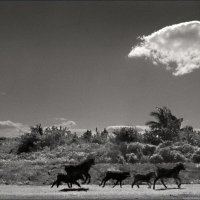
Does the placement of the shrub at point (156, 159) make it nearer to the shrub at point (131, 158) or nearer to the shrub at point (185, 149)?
the shrub at point (131, 158)

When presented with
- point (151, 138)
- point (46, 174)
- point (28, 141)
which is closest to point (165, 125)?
point (151, 138)

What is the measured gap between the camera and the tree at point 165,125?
186ft

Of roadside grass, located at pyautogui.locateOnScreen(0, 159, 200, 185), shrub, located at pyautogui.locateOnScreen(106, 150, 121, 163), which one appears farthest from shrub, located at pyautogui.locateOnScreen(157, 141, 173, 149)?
roadside grass, located at pyautogui.locateOnScreen(0, 159, 200, 185)

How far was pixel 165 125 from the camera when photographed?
5906 cm

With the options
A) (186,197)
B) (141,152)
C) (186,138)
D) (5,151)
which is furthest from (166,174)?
(5,151)

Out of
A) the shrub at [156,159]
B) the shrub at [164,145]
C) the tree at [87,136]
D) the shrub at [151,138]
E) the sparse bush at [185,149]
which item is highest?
the tree at [87,136]

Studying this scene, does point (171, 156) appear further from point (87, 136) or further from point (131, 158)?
point (87, 136)

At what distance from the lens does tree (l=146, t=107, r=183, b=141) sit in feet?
186

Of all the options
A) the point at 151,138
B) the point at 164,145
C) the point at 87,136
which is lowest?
the point at 164,145

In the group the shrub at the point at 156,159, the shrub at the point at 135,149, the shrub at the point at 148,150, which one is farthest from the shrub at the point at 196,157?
the shrub at the point at 148,150

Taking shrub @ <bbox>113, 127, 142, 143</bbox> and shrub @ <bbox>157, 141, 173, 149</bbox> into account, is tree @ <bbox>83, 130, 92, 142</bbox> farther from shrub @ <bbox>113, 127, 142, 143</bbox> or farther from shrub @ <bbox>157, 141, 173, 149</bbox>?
shrub @ <bbox>157, 141, 173, 149</bbox>

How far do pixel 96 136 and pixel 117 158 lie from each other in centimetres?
2185

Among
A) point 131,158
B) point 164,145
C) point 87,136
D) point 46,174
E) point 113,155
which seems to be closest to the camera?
point 46,174

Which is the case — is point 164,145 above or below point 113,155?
above
